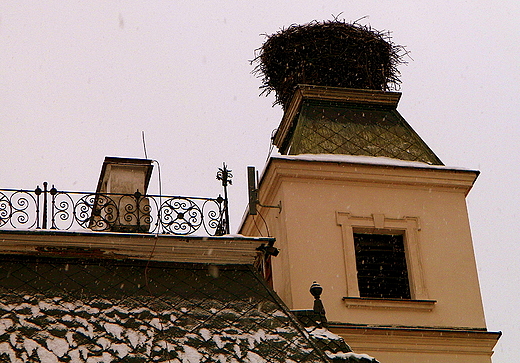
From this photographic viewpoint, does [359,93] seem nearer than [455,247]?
No

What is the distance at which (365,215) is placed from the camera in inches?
663

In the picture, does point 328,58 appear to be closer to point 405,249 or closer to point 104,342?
point 405,249

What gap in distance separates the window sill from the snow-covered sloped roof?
3046 mm

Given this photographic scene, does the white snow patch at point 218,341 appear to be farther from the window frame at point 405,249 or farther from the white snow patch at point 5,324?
the window frame at point 405,249

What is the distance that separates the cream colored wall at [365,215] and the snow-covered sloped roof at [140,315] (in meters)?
3.00

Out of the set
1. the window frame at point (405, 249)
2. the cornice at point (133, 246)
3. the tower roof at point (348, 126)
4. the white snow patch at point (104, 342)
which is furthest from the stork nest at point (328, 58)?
the white snow patch at point (104, 342)

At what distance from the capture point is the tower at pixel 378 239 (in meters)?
15.9

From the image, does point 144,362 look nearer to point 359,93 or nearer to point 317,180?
point 317,180

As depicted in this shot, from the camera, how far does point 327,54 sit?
19891 millimetres

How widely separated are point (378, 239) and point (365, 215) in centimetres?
40

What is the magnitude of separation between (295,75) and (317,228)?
14.4ft

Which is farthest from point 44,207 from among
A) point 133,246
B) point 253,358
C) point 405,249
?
point 405,249

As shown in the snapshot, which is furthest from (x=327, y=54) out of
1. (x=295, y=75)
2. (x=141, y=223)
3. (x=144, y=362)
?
(x=144, y=362)

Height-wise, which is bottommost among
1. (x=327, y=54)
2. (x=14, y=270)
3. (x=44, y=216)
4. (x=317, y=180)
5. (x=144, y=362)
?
(x=144, y=362)
